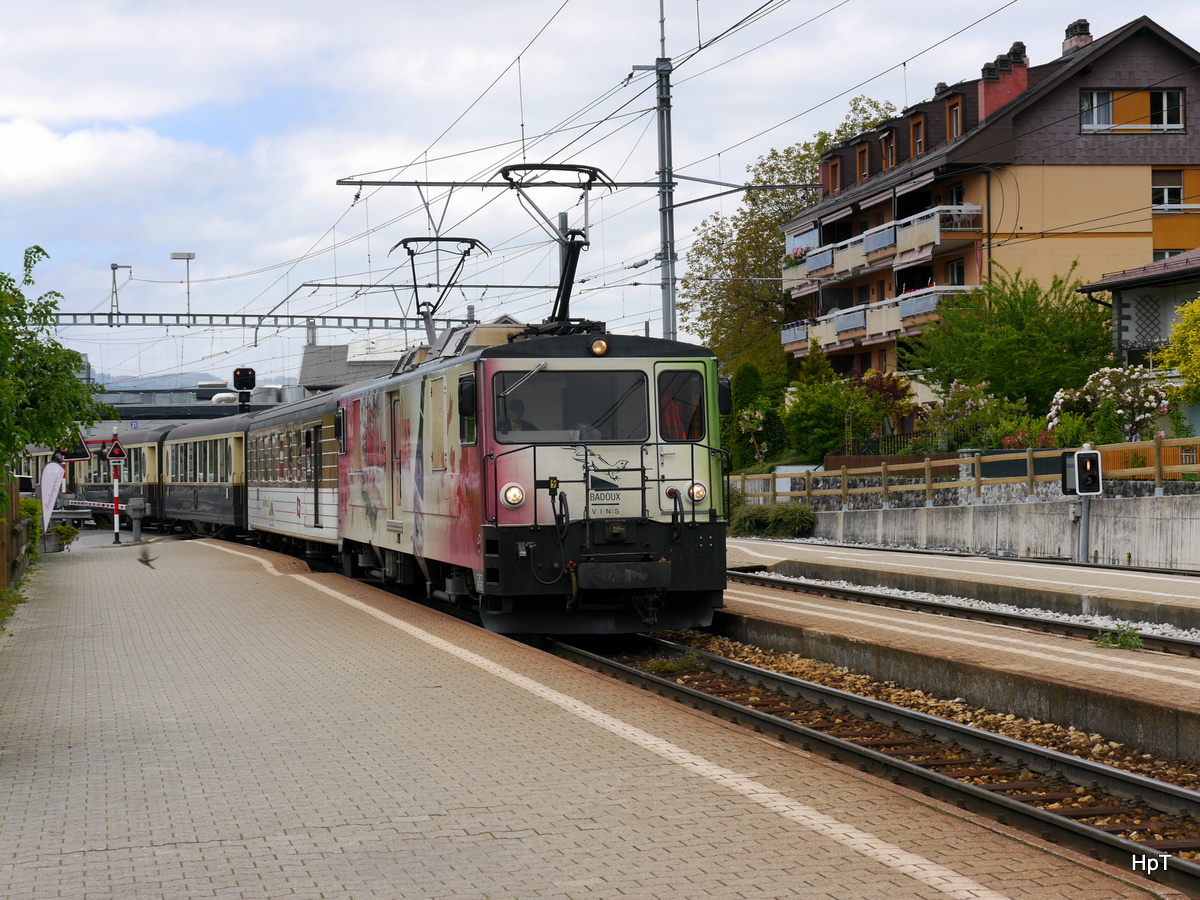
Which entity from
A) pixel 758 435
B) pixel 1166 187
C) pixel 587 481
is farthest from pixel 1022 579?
pixel 1166 187

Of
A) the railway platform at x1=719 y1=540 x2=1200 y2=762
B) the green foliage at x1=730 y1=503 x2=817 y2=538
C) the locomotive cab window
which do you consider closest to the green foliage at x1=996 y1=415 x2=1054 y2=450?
the green foliage at x1=730 y1=503 x2=817 y2=538

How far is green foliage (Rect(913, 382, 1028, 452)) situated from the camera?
33656 millimetres

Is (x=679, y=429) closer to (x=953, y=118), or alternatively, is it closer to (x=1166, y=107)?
(x=1166, y=107)

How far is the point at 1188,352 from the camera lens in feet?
106

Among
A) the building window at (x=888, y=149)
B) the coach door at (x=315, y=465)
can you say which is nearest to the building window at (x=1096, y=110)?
the building window at (x=888, y=149)

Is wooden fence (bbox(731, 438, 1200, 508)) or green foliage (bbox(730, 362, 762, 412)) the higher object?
green foliage (bbox(730, 362, 762, 412))

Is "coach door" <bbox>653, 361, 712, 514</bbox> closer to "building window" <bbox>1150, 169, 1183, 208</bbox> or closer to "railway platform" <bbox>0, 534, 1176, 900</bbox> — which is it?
"railway platform" <bbox>0, 534, 1176, 900</bbox>

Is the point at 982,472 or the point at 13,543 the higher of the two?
the point at 982,472

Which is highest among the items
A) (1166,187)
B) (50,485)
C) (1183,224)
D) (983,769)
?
(1166,187)

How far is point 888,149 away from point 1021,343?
18445mm

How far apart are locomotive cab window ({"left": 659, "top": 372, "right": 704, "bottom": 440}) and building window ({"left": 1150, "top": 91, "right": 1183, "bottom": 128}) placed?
37760mm

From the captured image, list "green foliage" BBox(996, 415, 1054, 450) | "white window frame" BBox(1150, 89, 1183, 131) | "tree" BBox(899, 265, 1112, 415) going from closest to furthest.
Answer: "green foliage" BBox(996, 415, 1054, 450) < "tree" BBox(899, 265, 1112, 415) < "white window frame" BBox(1150, 89, 1183, 131)

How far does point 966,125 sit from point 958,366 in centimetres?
1407

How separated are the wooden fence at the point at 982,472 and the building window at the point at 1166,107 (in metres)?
19.8
